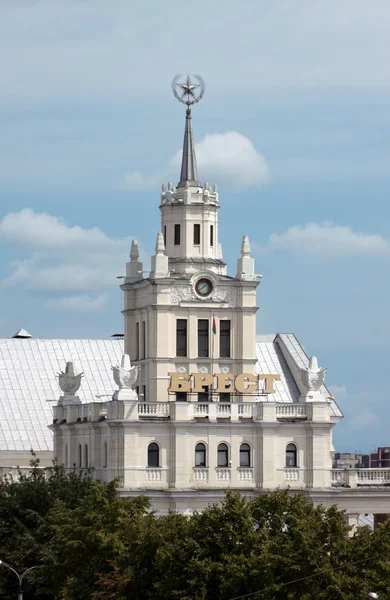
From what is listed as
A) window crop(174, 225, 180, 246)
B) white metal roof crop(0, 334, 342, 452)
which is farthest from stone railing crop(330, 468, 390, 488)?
white metal roof crop(0, 334, 342, 452)

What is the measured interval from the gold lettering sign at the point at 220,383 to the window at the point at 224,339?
150 inches

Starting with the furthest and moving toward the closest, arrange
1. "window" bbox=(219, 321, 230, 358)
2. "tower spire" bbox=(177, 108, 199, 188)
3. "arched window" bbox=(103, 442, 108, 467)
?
1. "tower spire" bbox=(177, 108, 199, 188)
2. "window" bbox=(219, 321, 230, 358)
3. "arched window" bbox=(103, 442, 108, 467)

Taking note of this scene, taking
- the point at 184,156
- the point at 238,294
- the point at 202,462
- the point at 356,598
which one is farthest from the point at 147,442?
the point at 356,598

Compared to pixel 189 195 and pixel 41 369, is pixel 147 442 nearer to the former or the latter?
pixel 189 195

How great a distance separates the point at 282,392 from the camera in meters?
169

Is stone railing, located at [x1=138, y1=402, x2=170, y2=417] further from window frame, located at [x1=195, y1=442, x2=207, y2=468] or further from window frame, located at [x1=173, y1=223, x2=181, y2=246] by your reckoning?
window frame, located at [x1=173, y1=223, x2=181, y2=246]

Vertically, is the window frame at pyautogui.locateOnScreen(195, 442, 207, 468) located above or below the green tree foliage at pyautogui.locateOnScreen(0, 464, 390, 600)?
above

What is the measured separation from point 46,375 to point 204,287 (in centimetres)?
2745

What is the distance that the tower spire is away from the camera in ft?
Answer: 506

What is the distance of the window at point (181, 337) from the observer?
150125 millimetres

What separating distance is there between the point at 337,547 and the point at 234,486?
32.0 m

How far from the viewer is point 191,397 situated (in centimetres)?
14850

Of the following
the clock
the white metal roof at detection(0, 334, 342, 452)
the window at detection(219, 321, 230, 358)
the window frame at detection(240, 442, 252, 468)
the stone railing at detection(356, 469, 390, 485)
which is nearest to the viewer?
the window frame at detection(240, 442, 252, 468)

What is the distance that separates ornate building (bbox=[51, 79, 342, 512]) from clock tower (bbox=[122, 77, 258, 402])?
7 centimetres
